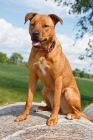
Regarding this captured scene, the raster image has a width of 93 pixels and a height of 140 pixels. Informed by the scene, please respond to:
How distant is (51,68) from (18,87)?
46.7 ft

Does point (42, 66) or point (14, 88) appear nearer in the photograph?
point (42, 66)

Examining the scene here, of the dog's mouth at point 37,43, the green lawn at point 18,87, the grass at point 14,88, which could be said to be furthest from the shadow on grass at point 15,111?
the green lawn at point 18,87

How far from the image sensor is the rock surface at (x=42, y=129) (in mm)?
4164

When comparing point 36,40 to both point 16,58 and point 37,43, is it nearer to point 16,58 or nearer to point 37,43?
point 37,43

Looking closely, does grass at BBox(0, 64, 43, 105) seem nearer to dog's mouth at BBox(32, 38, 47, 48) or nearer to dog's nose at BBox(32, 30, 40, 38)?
dog's mouth at BBox(32, 38, 47, 48)

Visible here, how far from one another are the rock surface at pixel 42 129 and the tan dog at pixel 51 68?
114mm

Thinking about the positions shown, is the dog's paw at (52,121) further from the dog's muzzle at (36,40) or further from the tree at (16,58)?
the tree at (16,58)

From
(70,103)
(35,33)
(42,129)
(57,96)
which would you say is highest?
(35,33)

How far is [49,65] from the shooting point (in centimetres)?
460

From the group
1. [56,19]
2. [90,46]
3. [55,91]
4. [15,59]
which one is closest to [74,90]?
[55,91]

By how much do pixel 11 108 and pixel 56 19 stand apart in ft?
5.66

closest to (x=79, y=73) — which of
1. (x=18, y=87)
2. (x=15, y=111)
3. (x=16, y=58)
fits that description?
(x=18, y=87)

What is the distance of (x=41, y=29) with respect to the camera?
14.3ft

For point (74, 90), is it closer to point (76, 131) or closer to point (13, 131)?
point (76, 131)
